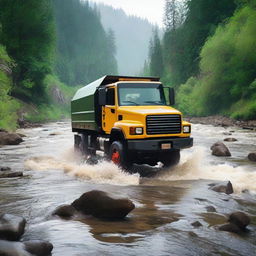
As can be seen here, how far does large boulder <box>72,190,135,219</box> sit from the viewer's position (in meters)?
6.38

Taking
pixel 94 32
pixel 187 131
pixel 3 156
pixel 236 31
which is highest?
pixel 94 32

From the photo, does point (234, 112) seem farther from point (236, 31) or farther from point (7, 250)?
point (7, 250)

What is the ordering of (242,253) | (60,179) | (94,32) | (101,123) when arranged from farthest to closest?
(94,32), (101,123), (60,179), (242,253)

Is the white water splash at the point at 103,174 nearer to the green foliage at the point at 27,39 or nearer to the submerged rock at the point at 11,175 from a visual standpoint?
the submerged rock at the point at 11,175

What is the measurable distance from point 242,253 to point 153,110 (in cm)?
644

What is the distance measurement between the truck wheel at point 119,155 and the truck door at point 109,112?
1044mm

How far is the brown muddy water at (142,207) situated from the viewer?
204 inches

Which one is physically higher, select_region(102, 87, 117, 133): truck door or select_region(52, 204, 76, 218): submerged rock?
select_region(102, 87, 117, 133): truck door

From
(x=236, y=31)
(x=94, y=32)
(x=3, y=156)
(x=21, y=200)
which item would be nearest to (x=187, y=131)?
(x=21, y=200)

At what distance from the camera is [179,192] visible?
8.83m

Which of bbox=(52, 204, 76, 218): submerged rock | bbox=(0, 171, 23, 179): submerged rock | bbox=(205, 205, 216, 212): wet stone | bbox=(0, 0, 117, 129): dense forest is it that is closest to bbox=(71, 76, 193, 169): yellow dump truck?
bbox=(0, 171, 23, 179): submerged rock

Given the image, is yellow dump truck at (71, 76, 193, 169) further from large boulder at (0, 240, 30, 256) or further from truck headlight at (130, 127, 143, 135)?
large boulder at (0, 240, 30, 256)

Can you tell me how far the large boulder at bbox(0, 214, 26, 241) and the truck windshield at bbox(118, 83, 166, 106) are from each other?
22.2ft

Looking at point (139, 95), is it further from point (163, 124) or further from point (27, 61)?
point (27, 61)
